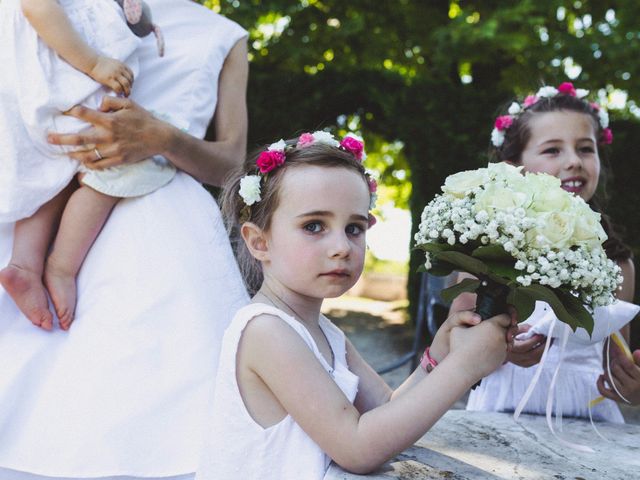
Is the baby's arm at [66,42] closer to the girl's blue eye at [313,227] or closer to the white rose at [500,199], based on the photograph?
the girl's blue eye at [313,227]

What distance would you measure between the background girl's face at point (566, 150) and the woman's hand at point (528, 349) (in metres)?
0.71

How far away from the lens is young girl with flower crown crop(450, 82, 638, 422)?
2.50 m

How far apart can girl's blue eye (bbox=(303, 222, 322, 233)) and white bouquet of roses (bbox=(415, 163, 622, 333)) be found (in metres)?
0.26

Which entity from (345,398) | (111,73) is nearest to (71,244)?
(111,73)

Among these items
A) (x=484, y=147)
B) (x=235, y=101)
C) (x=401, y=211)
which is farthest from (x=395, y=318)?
(x=235, y=101)

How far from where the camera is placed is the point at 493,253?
5.45 ft

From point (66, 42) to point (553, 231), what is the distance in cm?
151

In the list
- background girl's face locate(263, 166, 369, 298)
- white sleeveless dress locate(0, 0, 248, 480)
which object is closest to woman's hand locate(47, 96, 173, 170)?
white sleeveless dress locate(0, 0, 248, 480)

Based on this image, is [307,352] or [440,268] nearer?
[307,352]

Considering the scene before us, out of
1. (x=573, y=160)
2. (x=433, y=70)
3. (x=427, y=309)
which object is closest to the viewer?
(x=573, y=160)

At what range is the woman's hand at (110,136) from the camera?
7.16 feet

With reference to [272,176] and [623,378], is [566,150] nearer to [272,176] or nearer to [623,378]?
[623,378]

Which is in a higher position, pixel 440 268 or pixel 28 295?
pixel 440 268

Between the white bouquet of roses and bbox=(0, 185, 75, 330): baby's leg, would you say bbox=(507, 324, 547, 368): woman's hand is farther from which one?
bbox=(0, 185, 75, 330): baby's leg
